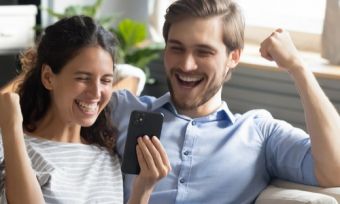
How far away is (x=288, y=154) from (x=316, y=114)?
0.13 m

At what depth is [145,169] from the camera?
1.36 m

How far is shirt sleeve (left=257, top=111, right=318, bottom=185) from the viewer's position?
1.60 meters

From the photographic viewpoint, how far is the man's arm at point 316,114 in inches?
60.8

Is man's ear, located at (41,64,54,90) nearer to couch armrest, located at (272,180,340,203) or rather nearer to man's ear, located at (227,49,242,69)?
man's ear, located at (227,49,242,69)

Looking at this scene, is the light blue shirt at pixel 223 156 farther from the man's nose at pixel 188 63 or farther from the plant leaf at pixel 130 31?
the plant leaf at pixel 130 31

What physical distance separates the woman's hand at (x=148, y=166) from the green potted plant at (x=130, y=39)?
139 cm

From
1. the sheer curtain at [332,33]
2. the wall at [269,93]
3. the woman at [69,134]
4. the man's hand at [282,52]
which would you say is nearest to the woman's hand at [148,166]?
the woman at [69,134]

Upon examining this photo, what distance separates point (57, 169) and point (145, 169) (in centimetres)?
24

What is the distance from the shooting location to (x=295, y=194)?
1.53m

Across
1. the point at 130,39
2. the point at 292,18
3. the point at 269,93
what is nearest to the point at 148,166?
the point at 269,93

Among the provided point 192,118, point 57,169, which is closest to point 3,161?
point 57,169

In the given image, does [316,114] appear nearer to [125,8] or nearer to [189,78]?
[189,78]

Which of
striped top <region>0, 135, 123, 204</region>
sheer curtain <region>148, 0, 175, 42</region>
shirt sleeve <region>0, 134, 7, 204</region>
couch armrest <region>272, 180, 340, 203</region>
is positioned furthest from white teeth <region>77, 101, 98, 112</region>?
sheer curtain <region>148, 0, 175, 42</region>

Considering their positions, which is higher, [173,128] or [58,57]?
[58,57]
